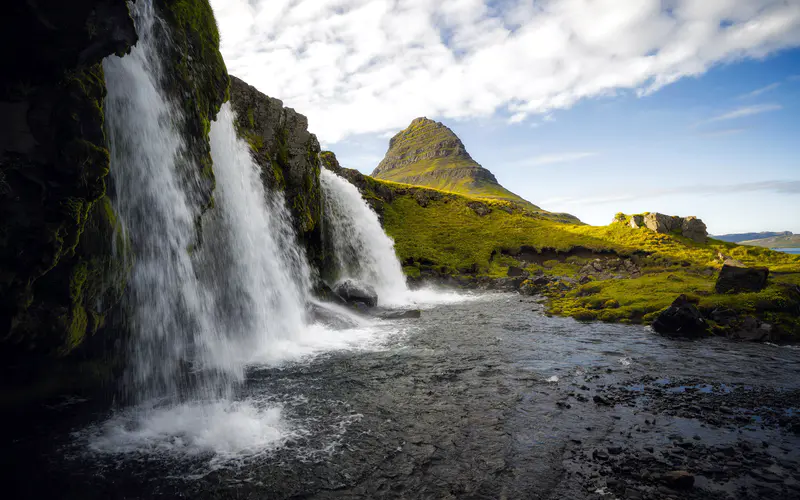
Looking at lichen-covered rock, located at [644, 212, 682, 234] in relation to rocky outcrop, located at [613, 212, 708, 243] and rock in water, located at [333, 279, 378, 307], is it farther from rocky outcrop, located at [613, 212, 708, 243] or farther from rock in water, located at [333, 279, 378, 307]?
rock in water, located at [333, 279, 378, 307]

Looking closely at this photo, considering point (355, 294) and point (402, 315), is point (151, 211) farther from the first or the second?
point (355, 294)

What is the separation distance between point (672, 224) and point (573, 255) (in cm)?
1900

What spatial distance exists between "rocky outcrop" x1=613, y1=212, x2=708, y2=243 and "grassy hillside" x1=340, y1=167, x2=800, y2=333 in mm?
1499

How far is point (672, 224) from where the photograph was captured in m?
72.6

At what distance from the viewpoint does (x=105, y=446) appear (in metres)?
12.6

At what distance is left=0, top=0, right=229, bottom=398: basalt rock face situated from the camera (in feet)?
31.4

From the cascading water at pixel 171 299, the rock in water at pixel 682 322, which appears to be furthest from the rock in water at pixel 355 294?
the rock in water at pixel 682 322

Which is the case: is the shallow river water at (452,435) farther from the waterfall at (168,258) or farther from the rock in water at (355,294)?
the rock in water at (355,294)

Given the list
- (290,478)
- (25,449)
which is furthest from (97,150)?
(290,478)

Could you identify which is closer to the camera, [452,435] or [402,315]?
[452,435]

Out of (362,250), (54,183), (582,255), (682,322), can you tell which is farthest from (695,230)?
(54,183)

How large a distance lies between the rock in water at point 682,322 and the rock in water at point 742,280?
6791 mm

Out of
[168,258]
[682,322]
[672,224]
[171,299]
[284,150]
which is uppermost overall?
[284,150]

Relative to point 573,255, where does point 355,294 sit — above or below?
below
